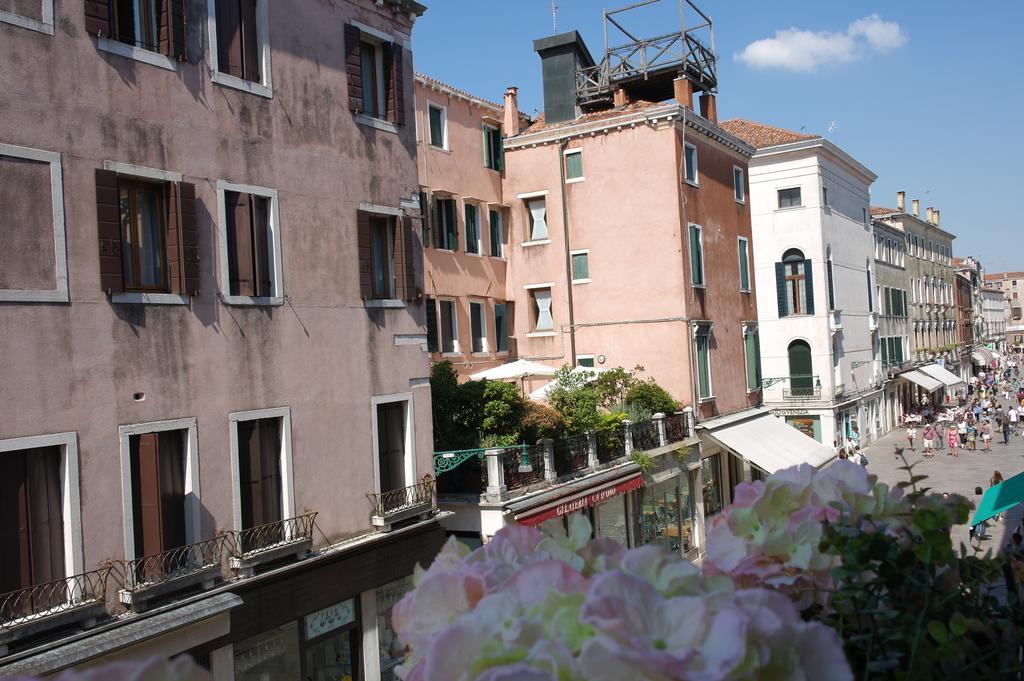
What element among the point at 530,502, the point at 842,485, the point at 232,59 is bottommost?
the point at 530,502

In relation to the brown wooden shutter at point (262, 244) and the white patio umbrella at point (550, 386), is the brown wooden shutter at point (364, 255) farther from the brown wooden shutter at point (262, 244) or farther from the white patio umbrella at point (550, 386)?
the white patio umbrella at point (550, 386)

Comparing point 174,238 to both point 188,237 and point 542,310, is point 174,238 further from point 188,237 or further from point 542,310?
point 542,310

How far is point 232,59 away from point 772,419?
22162 millimetres

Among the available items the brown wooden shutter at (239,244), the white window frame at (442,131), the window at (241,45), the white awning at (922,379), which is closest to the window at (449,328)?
the white window frame at (442,131)

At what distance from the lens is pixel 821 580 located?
7.70 feet

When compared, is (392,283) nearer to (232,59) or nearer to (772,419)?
(232,59)

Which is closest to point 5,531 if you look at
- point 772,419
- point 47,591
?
→ point 47,591

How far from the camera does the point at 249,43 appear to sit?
12.2 m

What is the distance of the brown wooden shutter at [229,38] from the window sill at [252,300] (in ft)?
9.75

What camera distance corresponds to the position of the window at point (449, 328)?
22.8 meters

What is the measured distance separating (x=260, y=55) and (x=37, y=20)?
10.8 ft

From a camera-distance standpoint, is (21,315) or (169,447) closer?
(21,315)

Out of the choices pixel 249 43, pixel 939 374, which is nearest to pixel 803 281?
pixel 939 374

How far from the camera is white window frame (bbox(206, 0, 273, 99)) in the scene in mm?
11562
